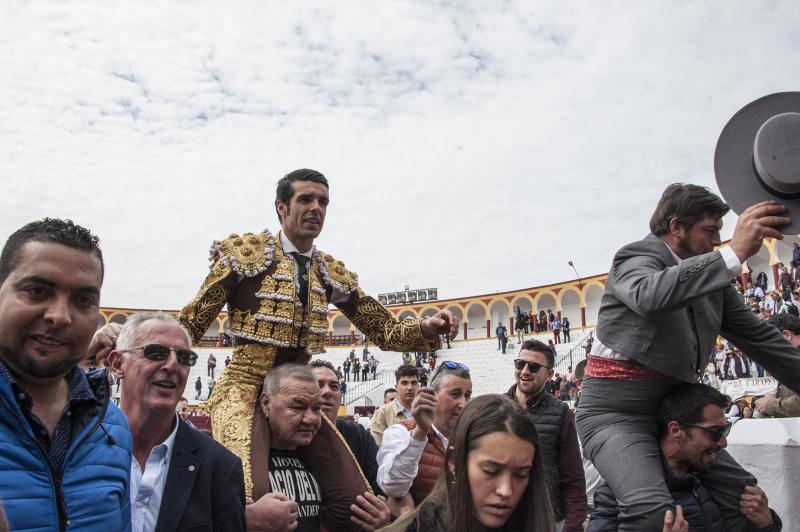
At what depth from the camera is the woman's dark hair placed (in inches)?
113

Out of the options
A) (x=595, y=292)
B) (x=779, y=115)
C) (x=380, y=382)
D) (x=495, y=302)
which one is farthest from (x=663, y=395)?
(x=495, y=302)

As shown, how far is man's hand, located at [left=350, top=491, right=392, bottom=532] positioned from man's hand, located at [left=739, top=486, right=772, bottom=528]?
1.53 metres

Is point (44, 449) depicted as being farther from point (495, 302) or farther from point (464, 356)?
point (495, 302)

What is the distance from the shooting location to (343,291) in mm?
3863

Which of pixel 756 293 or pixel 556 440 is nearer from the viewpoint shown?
pixel 556 440

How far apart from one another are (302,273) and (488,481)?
1774 millimetres

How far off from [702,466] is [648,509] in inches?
18.4

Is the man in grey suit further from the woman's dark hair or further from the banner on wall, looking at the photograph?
the banner on wall

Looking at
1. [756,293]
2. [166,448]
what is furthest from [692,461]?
[756,293]

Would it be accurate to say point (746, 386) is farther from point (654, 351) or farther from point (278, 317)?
point (278, 317)

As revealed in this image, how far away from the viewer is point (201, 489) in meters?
2.58

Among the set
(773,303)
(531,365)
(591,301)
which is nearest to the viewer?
(531,365)

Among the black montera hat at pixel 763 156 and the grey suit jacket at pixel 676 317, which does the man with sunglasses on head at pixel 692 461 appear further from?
the black montera hat at pixel 763 156

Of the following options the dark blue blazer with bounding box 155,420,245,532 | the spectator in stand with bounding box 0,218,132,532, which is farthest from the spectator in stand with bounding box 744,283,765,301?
the spectator in stand with bounding box 0,218,132,532
